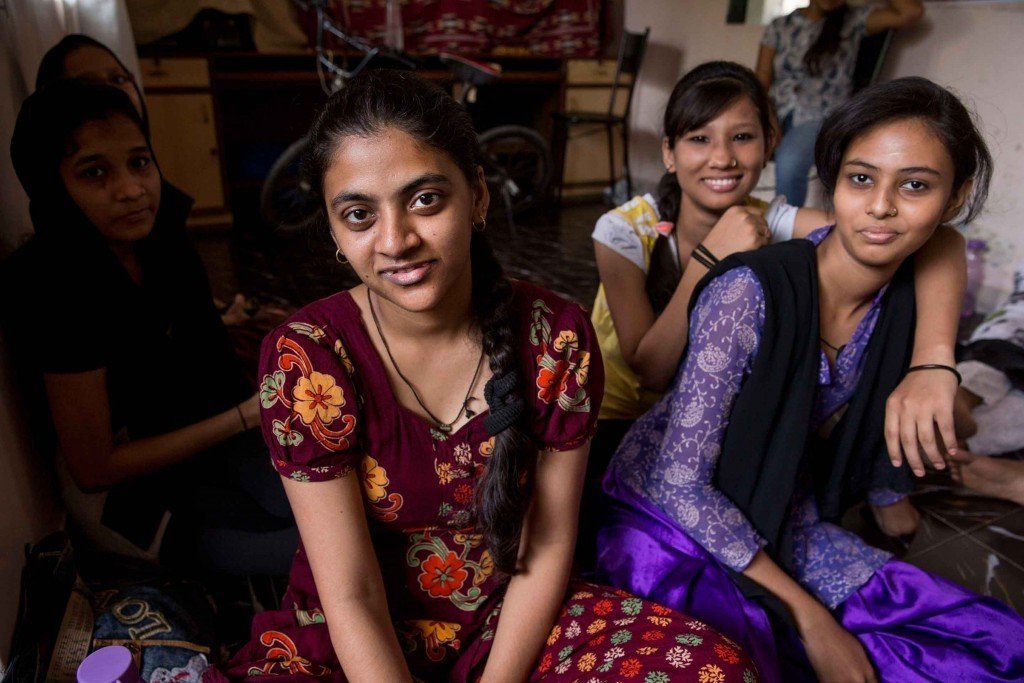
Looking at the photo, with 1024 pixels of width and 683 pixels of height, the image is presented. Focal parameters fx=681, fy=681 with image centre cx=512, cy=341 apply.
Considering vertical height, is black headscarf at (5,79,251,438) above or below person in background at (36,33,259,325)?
below

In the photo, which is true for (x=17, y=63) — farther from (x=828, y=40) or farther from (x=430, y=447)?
(x=828, y=40)

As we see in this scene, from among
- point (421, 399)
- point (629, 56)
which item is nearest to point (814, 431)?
point (421, 399)

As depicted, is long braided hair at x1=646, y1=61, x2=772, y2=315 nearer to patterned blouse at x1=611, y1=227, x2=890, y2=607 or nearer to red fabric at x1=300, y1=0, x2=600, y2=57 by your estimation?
patterned blouse at x1=611, y1=227, x2=890, y2=607

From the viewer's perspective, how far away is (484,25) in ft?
14.5

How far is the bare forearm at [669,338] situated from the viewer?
125cm

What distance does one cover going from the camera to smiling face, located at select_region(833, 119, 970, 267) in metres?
0.99

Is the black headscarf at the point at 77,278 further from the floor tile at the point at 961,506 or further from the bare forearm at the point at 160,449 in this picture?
the floor tile at the point at 961,506

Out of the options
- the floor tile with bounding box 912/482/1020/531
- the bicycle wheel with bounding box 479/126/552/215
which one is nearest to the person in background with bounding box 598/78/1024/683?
the floor tile with bounding box 912/482/1020/531

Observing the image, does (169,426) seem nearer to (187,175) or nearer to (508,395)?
(508,395)

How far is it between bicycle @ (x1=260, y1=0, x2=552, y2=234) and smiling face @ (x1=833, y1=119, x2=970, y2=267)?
86.2 inches

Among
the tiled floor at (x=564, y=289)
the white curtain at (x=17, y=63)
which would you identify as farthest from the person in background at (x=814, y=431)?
the white curtain at (x=17, y=63)

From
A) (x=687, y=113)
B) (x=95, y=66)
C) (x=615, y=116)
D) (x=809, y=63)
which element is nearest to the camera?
(x=687, y=113)

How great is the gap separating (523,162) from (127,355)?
3.58 m

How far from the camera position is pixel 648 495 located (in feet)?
3.89
